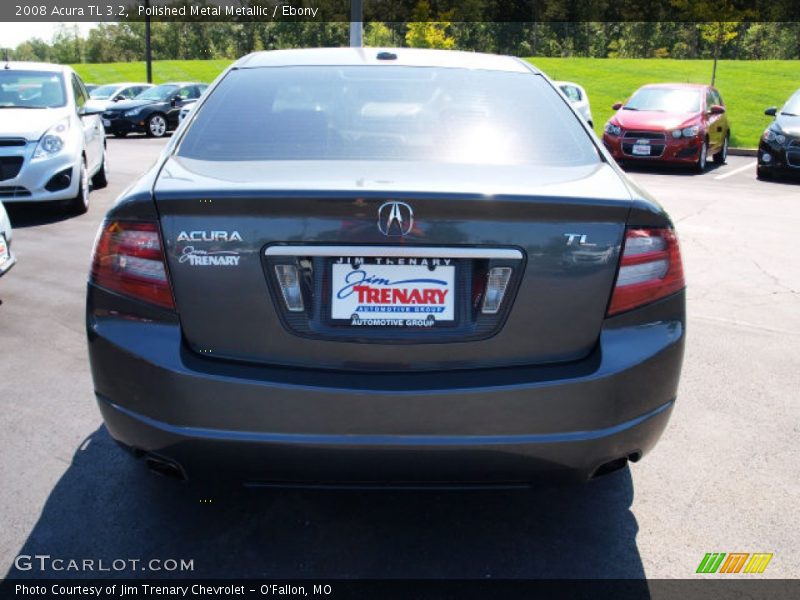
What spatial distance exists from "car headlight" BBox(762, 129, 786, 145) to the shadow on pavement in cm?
1308

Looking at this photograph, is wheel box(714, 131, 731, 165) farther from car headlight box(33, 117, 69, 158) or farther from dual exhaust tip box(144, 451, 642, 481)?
dual exhaust tip box(144, 451, 642, 481)

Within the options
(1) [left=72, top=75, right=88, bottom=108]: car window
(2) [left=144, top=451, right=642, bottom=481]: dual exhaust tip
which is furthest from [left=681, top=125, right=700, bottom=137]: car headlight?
(2) [left=144, top=451, right=642, bottom=481]: dual exhaust tip

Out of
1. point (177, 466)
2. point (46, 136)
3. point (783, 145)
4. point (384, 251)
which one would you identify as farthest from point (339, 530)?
point (783, 145)

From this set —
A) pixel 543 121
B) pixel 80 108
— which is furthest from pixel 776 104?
pixel 543 121

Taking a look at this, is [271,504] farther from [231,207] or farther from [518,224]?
[518,224]

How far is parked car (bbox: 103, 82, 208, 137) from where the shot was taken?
23.6m

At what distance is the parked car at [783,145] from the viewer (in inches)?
579

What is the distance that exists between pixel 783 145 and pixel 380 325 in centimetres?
1414

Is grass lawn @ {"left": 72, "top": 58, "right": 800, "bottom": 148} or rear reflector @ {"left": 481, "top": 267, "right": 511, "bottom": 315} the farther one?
grass lawn @ {"left": 72, "top": 58, "right": 800, "bottom": 148}

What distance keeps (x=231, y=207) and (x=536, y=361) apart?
3.29 ft

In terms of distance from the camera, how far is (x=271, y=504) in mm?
3295

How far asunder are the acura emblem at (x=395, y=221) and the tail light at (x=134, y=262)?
0.66 metres

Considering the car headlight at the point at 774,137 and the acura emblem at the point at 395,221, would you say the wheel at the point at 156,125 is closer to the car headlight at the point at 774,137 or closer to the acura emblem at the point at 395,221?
the car headlight at the point at 774,137
